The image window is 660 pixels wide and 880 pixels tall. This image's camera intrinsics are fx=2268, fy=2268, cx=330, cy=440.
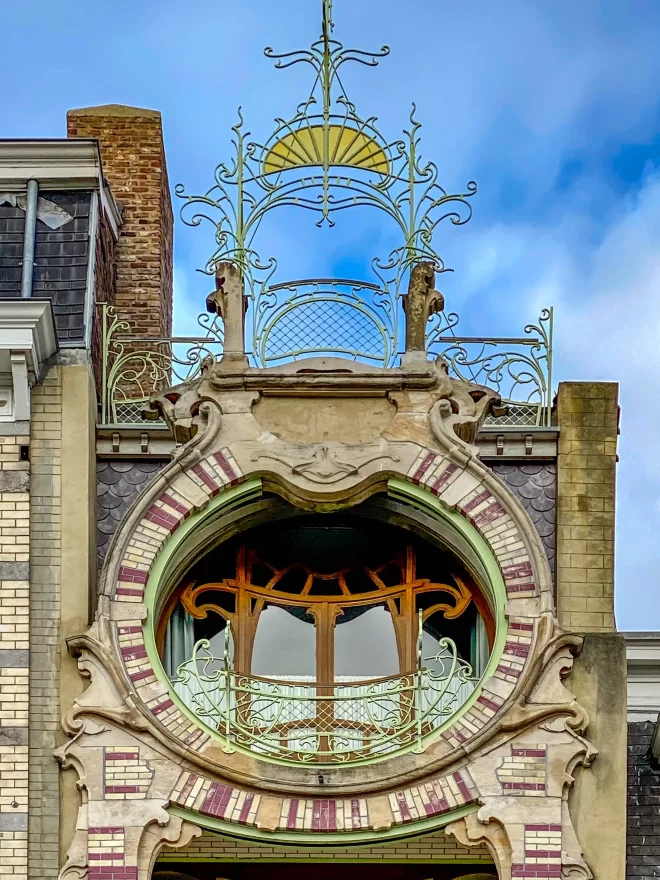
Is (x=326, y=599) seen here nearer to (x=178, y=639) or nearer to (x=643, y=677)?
(x=178, y=639)

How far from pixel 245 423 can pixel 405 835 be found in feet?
13.3

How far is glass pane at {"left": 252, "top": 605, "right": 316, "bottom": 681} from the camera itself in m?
21.1

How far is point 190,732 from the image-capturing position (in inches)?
789

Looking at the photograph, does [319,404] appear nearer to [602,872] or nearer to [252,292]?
[252,292]

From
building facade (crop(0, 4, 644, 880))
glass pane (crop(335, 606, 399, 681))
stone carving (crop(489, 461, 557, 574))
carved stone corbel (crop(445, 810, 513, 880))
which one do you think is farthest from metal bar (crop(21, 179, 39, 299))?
carved stone corbel (crop(445, 810, 513, 880))

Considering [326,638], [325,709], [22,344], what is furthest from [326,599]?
[22,344]

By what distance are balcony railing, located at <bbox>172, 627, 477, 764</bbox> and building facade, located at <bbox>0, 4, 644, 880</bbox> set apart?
36mm

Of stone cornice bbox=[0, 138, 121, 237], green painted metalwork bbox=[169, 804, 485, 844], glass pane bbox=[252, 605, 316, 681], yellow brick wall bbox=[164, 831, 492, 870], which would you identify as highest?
stone cornice bbox=[0, 138, 121, 237]

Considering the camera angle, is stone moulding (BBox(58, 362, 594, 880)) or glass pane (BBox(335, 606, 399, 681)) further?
glass pane (BBox(335, 606, 399, 681))

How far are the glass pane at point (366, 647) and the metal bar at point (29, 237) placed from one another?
4.37m

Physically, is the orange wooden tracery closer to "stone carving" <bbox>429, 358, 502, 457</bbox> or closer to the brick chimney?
"stone carving" <bbox>429, 358, 502, 457</bbox>

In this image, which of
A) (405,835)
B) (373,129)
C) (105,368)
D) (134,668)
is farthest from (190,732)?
(373,129)

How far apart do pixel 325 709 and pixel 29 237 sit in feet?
17.9

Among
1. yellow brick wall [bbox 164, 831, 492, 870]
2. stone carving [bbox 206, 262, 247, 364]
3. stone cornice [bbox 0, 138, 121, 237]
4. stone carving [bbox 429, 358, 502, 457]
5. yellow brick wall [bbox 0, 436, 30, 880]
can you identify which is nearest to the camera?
yellow brick wall [bbox 0, 436, 30, 880]
